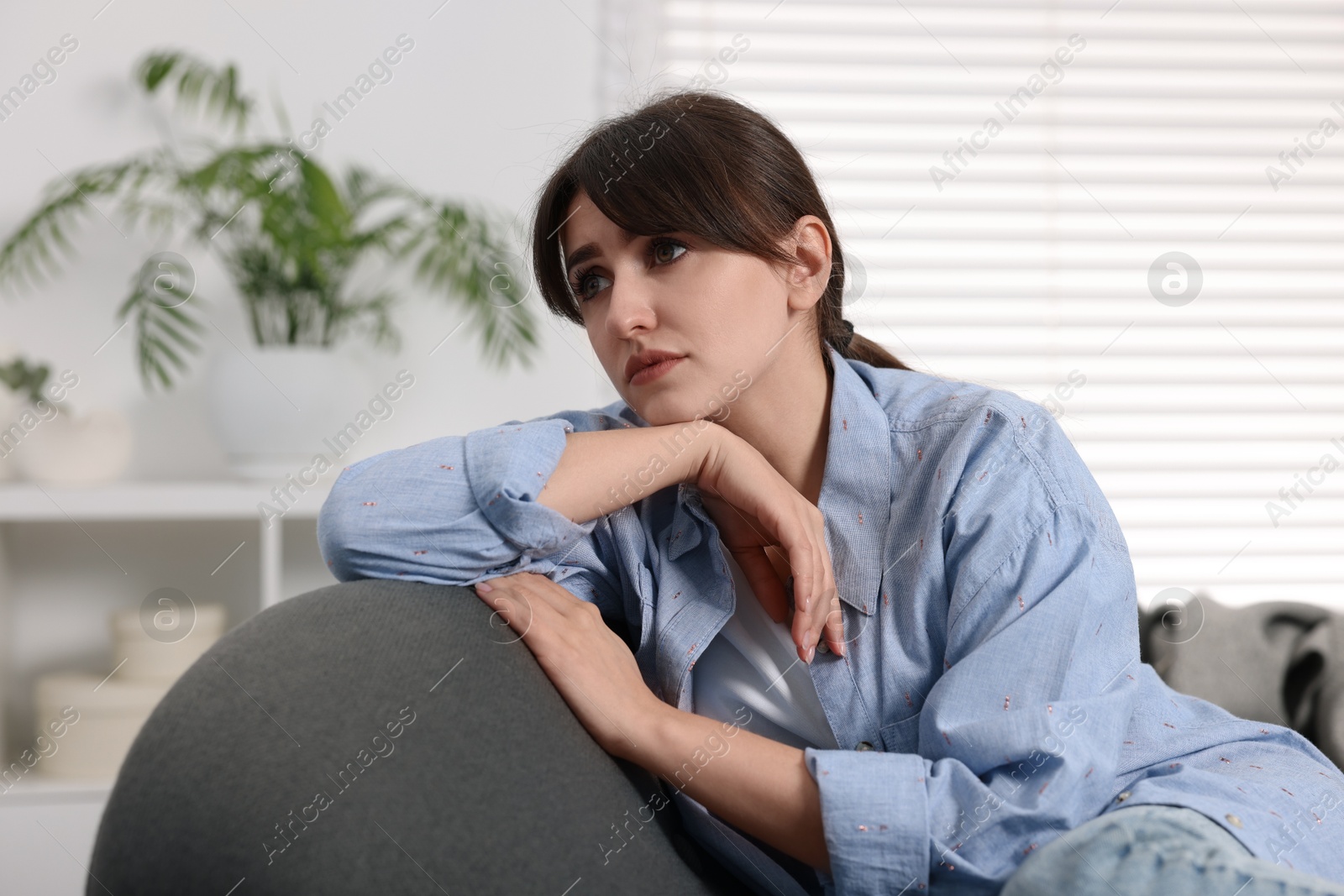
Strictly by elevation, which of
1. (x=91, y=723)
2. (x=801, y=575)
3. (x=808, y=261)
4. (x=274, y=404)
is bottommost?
(x=91, y=723)

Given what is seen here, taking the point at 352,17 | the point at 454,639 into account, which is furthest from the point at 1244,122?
the point at 454,639

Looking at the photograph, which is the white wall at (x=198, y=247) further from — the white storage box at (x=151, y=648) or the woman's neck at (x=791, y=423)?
the woman's neck at (x=791, y=423)

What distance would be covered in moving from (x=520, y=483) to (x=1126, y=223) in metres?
1.94

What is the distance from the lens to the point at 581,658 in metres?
0.83

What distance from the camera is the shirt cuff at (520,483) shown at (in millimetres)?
834

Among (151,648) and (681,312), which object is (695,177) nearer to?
(681,312)

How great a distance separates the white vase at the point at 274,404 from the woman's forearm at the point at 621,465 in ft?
3.31

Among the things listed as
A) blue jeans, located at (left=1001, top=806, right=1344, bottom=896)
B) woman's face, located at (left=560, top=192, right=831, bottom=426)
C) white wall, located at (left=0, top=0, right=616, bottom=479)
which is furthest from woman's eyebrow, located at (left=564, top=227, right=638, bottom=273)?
white wall, located at (left=0, top=0, right=616, bottom=479)

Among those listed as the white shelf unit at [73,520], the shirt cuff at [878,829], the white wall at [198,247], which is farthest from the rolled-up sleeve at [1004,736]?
the white wall at [198,247]

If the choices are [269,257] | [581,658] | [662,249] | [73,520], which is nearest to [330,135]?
[269,257]

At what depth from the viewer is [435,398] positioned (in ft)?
6.77

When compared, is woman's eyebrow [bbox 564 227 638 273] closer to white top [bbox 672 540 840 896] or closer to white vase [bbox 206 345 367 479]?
white top [bbox 672 540 840 896]

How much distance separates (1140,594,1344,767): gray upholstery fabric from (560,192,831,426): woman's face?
0.79 meters

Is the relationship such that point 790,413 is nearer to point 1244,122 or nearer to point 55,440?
point 55,440
